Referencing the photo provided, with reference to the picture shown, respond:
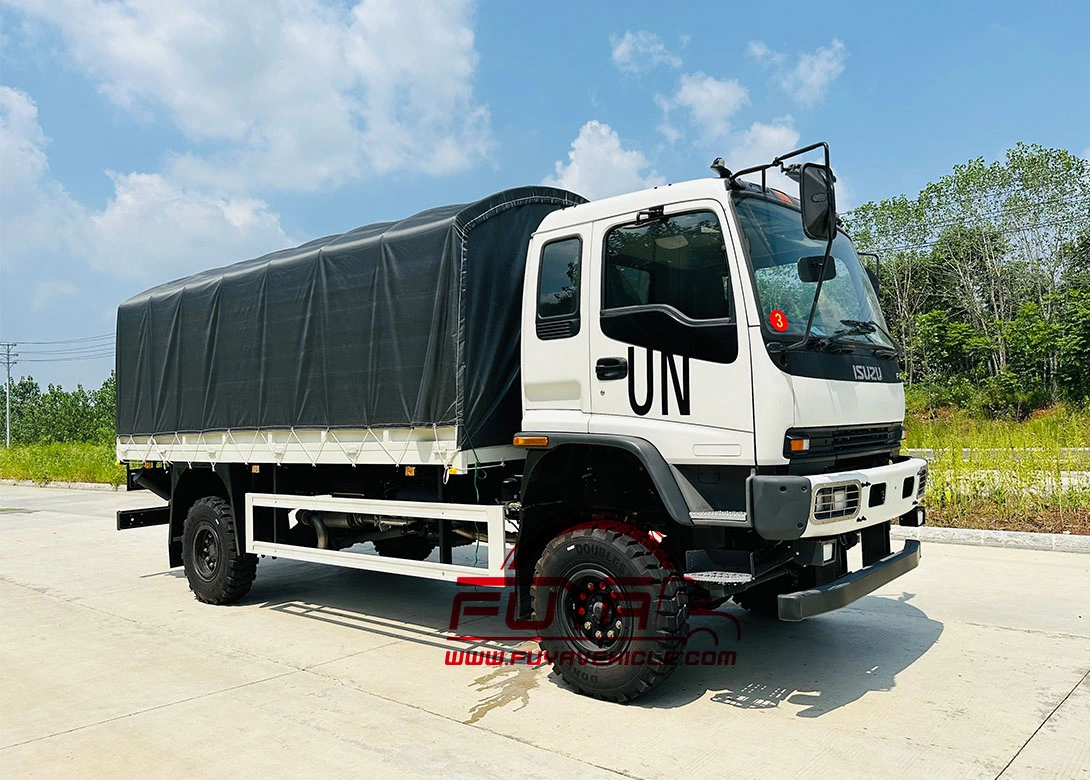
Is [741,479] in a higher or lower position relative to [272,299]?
lower

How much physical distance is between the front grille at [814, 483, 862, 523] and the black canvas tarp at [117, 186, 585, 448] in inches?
88.4

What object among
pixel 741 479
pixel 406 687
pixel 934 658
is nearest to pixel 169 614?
pixel 406 687

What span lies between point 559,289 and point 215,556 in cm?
465

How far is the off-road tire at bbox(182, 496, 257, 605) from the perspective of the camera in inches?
294

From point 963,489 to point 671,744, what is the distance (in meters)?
7.78

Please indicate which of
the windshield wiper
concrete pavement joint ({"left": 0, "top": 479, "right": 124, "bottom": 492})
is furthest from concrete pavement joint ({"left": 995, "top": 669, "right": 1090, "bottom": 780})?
concrete pavement joint ({"left": 0, "top": 479, "right": 124, "bottom": 492})

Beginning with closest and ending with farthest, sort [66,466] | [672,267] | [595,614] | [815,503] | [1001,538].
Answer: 1. [815,503]
2. [672,267]
3. [595,614]
4. [1001,538]
5. [66,466]

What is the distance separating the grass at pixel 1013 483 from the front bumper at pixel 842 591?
5.45 m

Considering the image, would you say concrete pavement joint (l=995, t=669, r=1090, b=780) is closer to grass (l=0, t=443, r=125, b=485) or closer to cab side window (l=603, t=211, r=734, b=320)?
cab side window (l=603, t=211, r=734, b=320)

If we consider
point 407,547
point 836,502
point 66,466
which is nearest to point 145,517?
point 407,547

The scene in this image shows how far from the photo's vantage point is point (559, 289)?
5.14 meters

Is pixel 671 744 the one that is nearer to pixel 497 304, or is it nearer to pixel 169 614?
pixel 497 304

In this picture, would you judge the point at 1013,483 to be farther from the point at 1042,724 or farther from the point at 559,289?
the point at 559,289

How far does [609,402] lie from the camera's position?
4816 mm
